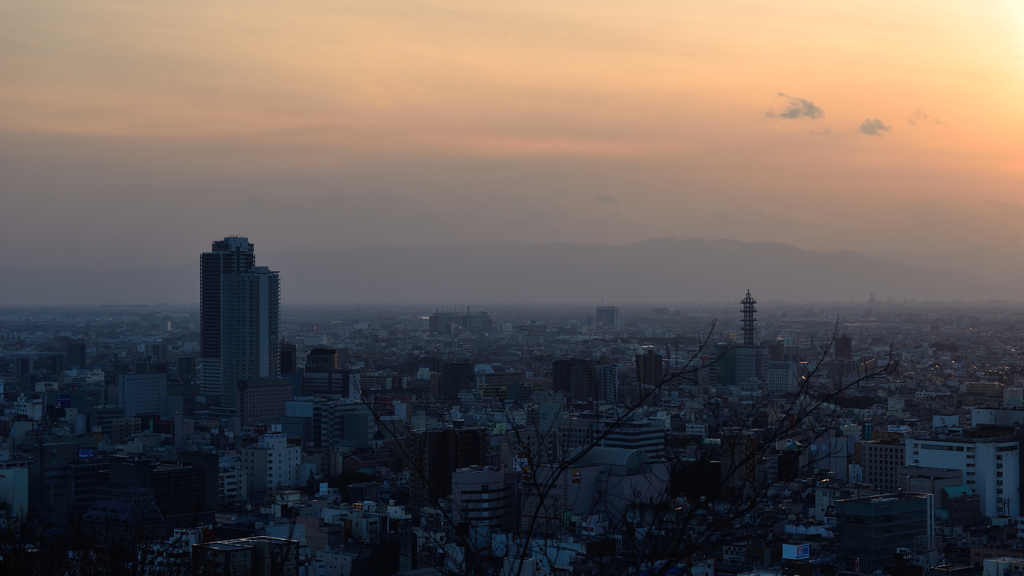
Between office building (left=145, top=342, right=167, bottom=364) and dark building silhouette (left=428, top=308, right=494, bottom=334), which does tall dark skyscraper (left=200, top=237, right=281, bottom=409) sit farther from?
dark building silhouette (left=428, top=308, right=494, bottom=334)

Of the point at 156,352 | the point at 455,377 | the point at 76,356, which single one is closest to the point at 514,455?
the point at 455,377

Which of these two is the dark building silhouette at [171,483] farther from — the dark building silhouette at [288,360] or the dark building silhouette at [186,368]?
the dark building silhouette at [186,368]

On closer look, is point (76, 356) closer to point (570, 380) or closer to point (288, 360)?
point (288, 360)

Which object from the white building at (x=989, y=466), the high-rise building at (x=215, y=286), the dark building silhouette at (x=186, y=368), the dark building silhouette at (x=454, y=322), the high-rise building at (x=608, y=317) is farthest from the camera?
the high-rise building at (x=608, y=317)

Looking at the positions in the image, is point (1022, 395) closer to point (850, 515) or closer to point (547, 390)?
point (547, 390)

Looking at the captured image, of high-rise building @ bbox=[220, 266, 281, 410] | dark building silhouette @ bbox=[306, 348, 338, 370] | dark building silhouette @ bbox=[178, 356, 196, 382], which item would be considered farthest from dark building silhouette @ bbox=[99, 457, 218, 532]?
dark building silhouette @ bbox=[178, 356, 196, 382]

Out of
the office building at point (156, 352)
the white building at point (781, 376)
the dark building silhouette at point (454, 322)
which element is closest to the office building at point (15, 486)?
the white building at point (781, 376)

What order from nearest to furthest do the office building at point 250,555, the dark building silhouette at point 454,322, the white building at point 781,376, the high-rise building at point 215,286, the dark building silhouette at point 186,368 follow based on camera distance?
the office building at point 250,555
the white building at point 781,376
the high-rise building at point 215,286
the dark building silhouette at point 186,368
the dark building silhouette at point 454,322
